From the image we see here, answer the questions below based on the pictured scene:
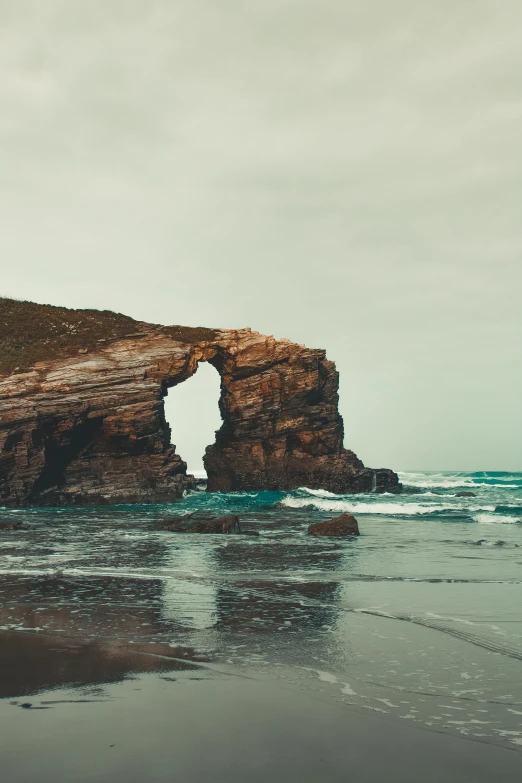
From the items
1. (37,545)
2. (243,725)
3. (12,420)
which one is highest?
(12,420)

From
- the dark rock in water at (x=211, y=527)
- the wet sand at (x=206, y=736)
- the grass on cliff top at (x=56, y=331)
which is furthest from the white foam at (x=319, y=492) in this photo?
the wet sand at (x=206, y=736)

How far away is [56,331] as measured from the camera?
49.3 m

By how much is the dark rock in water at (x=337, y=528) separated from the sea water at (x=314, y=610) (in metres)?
1.46

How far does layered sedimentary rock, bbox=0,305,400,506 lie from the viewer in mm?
39562

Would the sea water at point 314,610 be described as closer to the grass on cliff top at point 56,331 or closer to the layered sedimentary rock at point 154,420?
the layered sedimentary rock at point 154,420

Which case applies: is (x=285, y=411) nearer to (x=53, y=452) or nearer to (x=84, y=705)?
(x=53, y=452)

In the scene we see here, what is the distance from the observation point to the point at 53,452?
40.8 metres

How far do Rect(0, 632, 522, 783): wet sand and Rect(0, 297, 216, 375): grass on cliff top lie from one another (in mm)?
39677

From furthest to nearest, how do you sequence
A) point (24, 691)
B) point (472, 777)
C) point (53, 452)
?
point (53, 452) < point (24, 691) < point (472, 777)

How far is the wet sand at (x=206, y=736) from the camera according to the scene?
3764mm

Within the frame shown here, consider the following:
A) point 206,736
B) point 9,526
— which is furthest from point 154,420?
point 206,736

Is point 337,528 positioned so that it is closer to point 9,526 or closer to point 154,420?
point 9,526

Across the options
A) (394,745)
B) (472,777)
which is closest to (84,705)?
(394,745)

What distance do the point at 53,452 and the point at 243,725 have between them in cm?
3876
